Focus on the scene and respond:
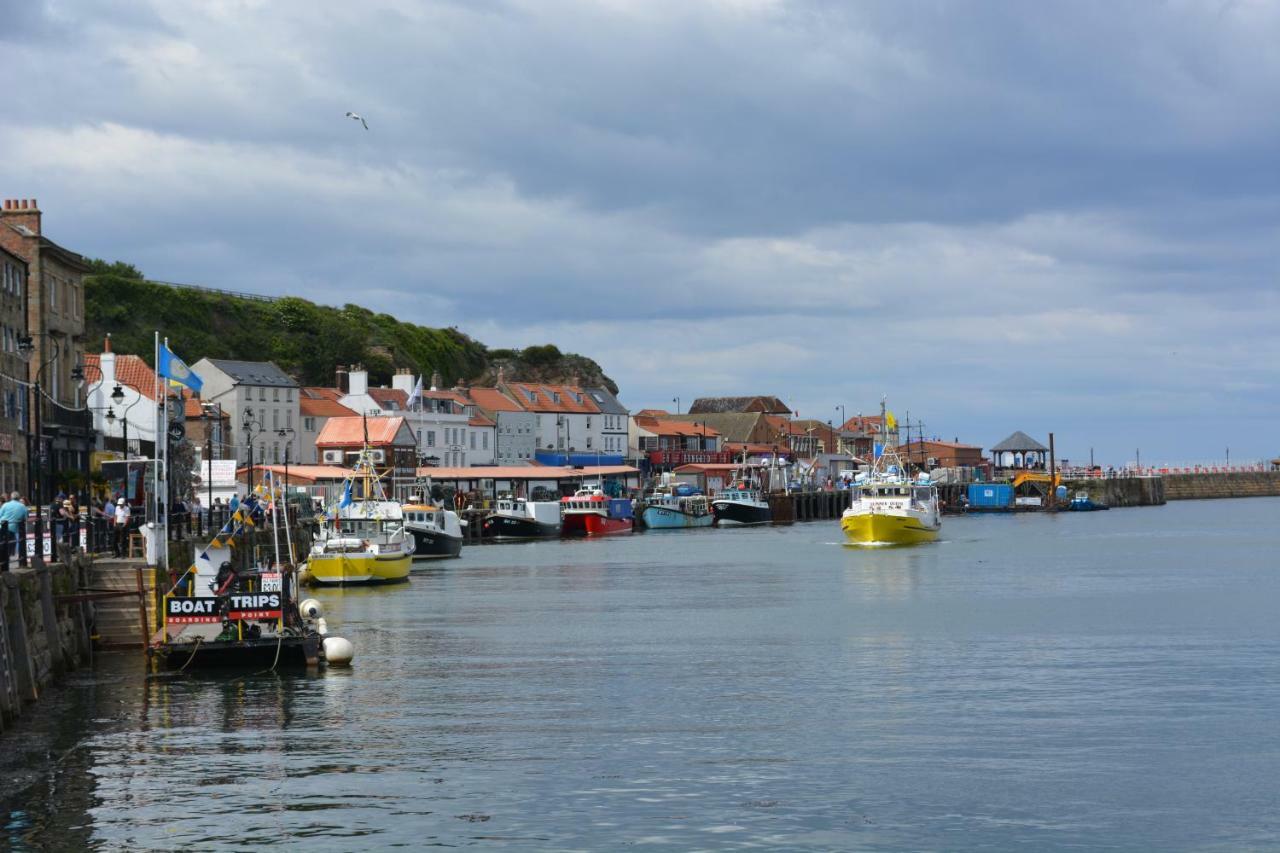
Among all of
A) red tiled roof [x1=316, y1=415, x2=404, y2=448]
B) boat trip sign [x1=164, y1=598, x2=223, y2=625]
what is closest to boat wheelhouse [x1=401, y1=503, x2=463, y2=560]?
red tiled roof [x1=316, y1=415, x2=404, y2=448]

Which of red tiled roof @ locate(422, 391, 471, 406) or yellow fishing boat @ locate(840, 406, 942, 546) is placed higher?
red tiled roof @ locate(422, 391, 471, 406)

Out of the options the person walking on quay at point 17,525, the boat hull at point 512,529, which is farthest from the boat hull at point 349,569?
the boat hull at point 512,529

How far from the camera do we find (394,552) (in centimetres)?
7544

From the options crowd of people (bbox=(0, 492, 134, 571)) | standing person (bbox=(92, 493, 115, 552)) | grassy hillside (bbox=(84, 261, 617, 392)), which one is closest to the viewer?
crowd of people (bbox=(0, 492, 134, 571))

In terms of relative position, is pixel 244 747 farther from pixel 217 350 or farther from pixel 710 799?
pixel 217 350

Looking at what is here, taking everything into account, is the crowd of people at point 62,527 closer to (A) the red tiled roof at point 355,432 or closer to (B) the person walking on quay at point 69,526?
(B) the person walking on quay at point 69,526

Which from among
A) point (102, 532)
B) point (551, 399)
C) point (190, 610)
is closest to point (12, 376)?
point (102, 532)

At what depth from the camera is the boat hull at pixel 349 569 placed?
72625 millimetres

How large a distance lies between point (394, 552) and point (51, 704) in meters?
40.6

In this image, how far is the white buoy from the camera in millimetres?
41750

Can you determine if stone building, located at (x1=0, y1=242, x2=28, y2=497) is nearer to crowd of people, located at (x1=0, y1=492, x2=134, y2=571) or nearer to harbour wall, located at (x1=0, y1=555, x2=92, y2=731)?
crowd of people, located at (x1=0, y1=492, x2=134, y2=571)

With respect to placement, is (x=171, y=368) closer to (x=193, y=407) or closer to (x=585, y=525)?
(x=193, y=407)

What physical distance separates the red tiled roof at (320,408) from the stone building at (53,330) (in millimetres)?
62859

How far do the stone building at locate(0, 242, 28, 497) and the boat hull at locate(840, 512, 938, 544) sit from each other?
54239 mm
